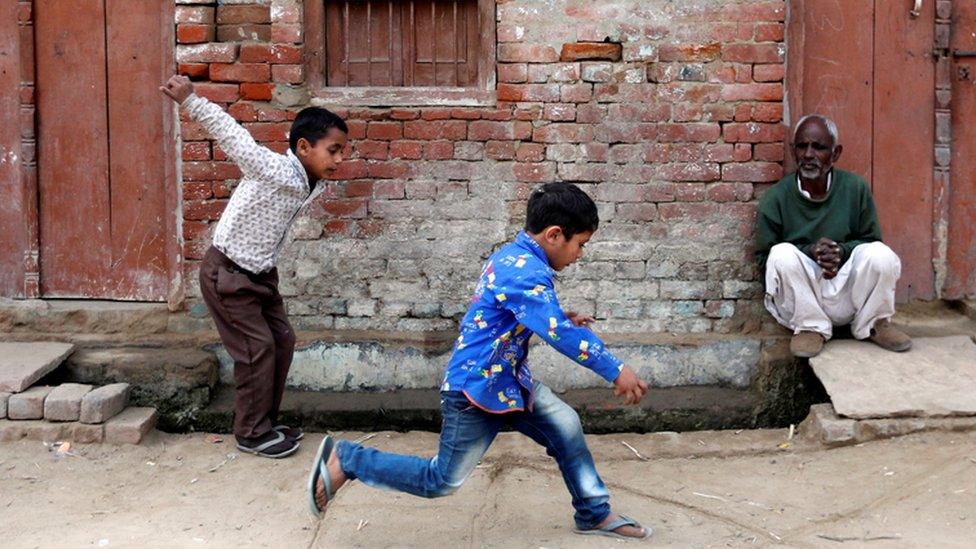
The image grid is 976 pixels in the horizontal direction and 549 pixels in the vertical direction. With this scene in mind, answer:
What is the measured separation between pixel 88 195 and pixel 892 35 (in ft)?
13.4

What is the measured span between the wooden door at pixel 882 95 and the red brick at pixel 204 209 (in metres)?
2.83

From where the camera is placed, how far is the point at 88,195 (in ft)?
18.7

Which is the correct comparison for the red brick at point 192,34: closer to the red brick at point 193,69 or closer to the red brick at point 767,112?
the red brick at point 193,69

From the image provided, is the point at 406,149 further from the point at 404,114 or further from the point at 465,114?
the point at 465,114

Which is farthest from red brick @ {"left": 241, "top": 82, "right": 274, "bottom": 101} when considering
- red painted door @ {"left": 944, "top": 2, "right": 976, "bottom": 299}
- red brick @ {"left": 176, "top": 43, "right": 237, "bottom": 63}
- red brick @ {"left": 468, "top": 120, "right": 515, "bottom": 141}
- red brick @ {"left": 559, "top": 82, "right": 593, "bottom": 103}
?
red painted door @ {"left": 944, "top": 2, "right": 976, "bottom": 299}

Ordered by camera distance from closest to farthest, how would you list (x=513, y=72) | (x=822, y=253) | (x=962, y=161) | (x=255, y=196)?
(x=255, y=196) < (x=822, y=253) < (x=513, y=72) < (x=962, y=161)

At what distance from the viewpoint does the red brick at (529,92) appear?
5.38 metres

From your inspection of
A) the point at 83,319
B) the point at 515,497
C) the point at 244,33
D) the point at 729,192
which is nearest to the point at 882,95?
the point at 729,192

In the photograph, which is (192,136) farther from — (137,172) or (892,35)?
(892,35)

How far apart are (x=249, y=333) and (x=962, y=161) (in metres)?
3.64

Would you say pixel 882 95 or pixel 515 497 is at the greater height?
pixel 882 95

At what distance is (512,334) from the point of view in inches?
151

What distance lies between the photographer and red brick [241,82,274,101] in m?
→ 5.37

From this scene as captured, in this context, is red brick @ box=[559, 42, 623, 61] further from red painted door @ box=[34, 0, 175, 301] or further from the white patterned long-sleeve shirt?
red painted door @ box=[34, 0, 175, 301]
